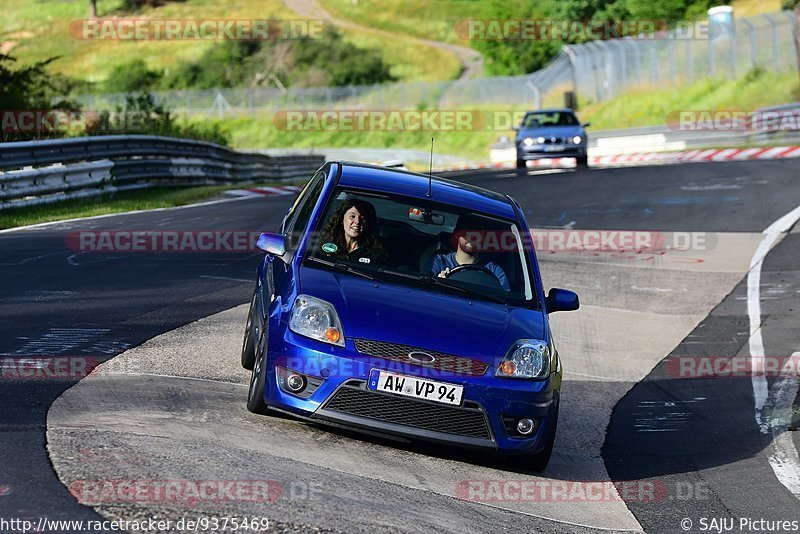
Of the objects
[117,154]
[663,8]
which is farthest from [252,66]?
[117,154]

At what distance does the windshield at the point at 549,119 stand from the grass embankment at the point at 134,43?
54509 mm

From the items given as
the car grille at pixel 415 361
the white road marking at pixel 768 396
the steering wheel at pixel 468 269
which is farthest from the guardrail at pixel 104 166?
the car grille at pixel 415 361

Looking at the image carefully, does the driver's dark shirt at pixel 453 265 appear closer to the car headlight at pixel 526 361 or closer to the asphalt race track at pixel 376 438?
the car headlight at pixel 526 361

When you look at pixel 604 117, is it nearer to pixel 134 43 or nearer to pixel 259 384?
pixel 259 384

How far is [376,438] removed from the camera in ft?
23.9

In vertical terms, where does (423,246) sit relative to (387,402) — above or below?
above

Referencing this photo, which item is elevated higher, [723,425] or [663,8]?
[723,425]

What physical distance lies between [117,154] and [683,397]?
15.1m

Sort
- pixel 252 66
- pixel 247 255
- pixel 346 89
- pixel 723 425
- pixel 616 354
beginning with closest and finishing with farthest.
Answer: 1. pixel 723 425
2. pixel 616 354
3. pixel 247 255
4. pixel 346 89
5. pixel 252 66

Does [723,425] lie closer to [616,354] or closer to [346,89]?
[616,354]

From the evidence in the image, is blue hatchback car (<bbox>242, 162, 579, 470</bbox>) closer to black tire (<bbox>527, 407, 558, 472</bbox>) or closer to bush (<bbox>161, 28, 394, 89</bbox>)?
black tire (<bbox>527, 407, 558, 472</bbox>)

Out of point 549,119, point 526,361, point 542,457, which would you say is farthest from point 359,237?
point 549,119

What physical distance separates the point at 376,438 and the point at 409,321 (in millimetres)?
764

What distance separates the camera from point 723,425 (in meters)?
8.91
